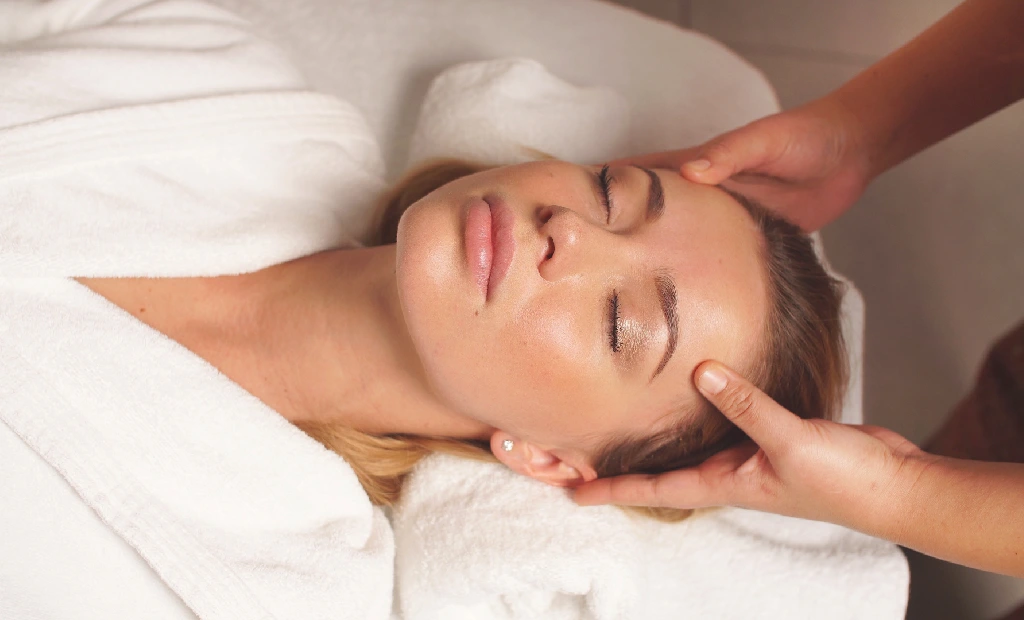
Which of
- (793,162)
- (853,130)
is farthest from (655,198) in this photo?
(853,130)

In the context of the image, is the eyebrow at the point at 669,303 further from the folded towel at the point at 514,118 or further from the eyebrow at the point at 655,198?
the folded towel at the point at 514,118

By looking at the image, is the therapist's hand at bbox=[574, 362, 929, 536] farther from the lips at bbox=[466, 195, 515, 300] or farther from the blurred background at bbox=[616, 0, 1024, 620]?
the blurred background at bbox=[616, 0, 1024, 620]

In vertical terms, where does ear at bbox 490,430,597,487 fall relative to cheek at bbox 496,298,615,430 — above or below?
below

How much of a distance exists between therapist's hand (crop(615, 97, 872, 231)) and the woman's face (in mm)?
148

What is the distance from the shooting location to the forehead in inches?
38.4

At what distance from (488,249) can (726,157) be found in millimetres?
426

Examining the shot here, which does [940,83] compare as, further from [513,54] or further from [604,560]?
[604,560]

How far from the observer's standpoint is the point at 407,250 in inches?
37.7

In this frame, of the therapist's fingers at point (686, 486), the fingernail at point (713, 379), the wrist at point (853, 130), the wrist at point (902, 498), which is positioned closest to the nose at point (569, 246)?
the fingernail at point (713, 379)

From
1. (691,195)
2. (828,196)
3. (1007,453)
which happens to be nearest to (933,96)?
(828,196)

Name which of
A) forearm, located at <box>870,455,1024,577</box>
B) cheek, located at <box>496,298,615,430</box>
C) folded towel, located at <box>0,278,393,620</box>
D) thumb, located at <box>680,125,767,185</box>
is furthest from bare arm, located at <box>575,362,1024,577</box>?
folded towel, located at <box>0,278,393,620</box>

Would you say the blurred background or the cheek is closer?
the cheek

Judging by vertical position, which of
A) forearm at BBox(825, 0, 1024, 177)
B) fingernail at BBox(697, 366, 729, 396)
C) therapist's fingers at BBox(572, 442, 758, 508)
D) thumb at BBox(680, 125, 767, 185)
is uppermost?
forearm at BBox(825, 0, 1024, 177)

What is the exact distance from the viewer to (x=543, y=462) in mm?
1143
